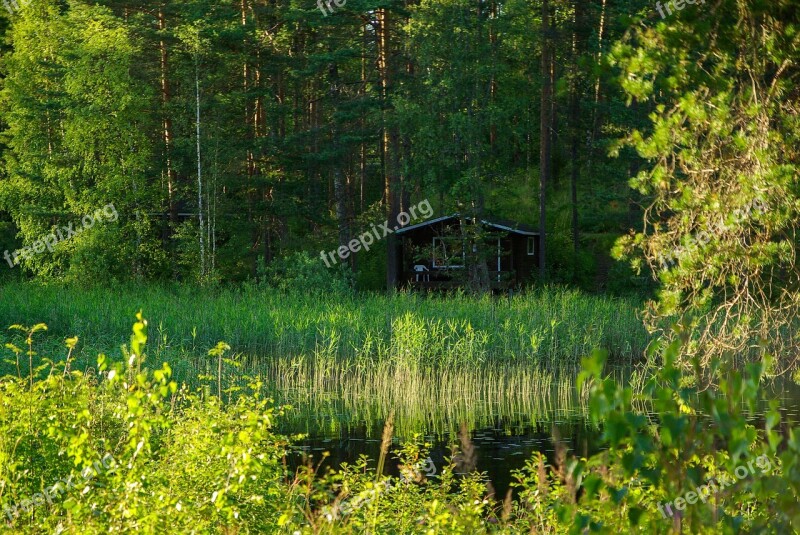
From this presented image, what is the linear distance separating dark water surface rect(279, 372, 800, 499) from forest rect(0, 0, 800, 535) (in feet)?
0.24

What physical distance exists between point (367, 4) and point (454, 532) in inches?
1003

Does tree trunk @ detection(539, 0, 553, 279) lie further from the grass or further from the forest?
the grass

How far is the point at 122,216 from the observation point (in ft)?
106

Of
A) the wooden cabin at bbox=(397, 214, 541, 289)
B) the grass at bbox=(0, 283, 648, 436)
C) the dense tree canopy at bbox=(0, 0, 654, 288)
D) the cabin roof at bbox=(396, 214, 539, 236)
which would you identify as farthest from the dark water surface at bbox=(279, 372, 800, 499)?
the cabin roof at bbox=(396, 214, 539, 236)

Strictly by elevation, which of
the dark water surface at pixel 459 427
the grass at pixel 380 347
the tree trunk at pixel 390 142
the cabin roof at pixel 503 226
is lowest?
the dark water surface at pixel 459 427

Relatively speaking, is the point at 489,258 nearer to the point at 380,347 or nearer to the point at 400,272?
the point at 400,272

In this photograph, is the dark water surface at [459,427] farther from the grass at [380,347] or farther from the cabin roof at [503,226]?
the cabin roof at [503,226]

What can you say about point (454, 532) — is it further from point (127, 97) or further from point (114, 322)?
point (127, 97)

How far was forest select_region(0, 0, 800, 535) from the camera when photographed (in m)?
4.88

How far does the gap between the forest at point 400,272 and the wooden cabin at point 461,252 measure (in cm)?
12

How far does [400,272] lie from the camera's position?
3372 centimetres

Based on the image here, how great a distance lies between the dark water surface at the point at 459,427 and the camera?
10953 mm

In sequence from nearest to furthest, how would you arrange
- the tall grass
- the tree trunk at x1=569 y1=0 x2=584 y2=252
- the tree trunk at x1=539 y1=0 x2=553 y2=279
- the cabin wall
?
1. the tall grass
2. the tree trunk at x1=539 y1=0 x2=553 y2=279
3. the cabin wall
4. the tree trunk at x1=569 y1=0 x2=584 y2=252

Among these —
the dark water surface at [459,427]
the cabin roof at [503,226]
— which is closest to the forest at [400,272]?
the dark water surface at [459,427]
